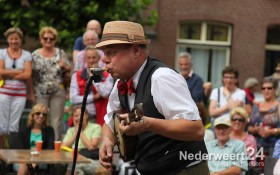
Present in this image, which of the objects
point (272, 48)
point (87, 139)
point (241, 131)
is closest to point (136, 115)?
point (241, 131)

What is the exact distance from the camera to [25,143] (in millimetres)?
10086

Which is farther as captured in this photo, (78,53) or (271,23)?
(271,23)

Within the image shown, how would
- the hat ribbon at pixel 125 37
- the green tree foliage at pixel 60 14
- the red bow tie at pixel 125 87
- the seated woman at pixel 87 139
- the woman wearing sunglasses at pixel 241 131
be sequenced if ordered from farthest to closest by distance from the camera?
the green tree foliage at pixel 60 14
the seated woman at pixel 87 139
the woman wearing sunglasses at pixel 241 131
the red bow tie at pixel 125 87
the hat ribbon at pixel 125 37

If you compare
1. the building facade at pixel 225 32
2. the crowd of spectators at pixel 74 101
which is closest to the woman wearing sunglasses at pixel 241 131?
the crowd of spectators at pixel 74 101

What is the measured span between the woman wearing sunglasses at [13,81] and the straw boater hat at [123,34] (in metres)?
5.42

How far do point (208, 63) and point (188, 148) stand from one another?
1775 cm

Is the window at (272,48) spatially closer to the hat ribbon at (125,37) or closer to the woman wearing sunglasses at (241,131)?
the woman wearing sunglasses at (241,131)

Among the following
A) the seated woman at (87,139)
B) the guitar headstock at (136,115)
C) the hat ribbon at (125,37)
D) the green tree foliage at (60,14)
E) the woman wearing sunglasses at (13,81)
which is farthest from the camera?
the green tree foliage at (60,14)

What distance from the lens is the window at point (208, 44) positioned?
22.1 metres

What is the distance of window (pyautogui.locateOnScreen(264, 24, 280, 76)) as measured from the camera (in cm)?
2230

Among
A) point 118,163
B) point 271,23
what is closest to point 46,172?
point 118,163

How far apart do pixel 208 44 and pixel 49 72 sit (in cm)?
1222

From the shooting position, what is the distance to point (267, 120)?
1055cm

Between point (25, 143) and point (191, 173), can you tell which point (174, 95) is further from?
point (25, 143)
